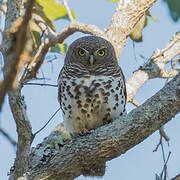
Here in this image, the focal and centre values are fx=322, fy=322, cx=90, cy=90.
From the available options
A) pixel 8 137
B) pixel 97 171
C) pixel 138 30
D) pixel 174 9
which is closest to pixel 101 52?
pixel 138 30

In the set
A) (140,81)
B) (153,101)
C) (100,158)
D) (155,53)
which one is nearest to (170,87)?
(153,101)

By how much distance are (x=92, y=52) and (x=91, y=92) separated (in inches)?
31.0

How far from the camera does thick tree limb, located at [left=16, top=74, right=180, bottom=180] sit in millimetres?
2795

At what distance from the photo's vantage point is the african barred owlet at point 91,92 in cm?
381

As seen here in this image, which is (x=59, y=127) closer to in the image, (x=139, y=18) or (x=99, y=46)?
(x=99, y=46)

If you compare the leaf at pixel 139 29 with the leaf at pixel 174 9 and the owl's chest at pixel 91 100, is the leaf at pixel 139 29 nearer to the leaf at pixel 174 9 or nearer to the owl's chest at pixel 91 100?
the owl's chest at pixel 91 100

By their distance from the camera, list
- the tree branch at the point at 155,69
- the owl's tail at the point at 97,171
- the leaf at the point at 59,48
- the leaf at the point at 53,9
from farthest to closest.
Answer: the leaf at the point at 59,48, the tree branch at the point at 155,69, the leaf at the point at 53,9, the owl's tail at the point at 97,171

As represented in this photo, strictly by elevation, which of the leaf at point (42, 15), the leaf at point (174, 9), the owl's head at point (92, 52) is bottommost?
the owl's head at point (92, 52)

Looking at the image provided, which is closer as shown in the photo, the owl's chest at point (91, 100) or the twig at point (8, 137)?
the twig at point (8, 137)

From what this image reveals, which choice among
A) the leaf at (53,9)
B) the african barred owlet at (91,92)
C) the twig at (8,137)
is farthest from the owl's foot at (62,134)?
the twig at (8,137)

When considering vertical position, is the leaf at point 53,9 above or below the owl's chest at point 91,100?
above

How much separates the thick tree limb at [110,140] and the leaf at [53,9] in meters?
2.00

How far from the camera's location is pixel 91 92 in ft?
12.5

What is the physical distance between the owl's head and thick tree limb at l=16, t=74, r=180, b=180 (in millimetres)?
1450
